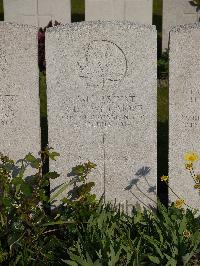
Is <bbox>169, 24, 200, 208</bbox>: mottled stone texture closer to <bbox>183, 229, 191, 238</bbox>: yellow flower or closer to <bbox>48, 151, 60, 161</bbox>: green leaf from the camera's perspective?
<bbox>183, 229, 191, 238</bbox>: yellow flower

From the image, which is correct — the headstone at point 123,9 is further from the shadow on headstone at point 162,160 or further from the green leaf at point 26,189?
the green leaf at point 26,189

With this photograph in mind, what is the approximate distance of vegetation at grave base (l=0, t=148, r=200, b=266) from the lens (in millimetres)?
3654

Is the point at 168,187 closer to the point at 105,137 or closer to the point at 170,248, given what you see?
the point at 105,137

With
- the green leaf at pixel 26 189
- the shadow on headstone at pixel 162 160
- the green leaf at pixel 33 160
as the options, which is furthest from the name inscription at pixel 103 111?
the shadow on headstone at pixel 162 160

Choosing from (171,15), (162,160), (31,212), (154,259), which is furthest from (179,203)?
(171,15)

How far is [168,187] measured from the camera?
4504 mm

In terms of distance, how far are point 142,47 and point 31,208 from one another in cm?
128

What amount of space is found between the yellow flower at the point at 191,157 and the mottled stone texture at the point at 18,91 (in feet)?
3.38

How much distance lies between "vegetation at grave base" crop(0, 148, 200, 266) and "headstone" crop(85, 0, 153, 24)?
15.6ft

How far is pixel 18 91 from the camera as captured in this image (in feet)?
13.9

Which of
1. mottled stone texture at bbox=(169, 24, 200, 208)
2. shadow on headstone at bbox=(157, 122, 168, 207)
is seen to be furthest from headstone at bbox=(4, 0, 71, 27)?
mottled stone texture at bbox=(169, 24, 200, 208)

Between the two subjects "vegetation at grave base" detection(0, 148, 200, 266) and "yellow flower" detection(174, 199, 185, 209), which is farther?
"yellow flower" detection(174, 199, 185, 209)

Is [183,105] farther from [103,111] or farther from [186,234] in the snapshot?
[186,234]

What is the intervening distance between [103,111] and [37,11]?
5.19 meters
